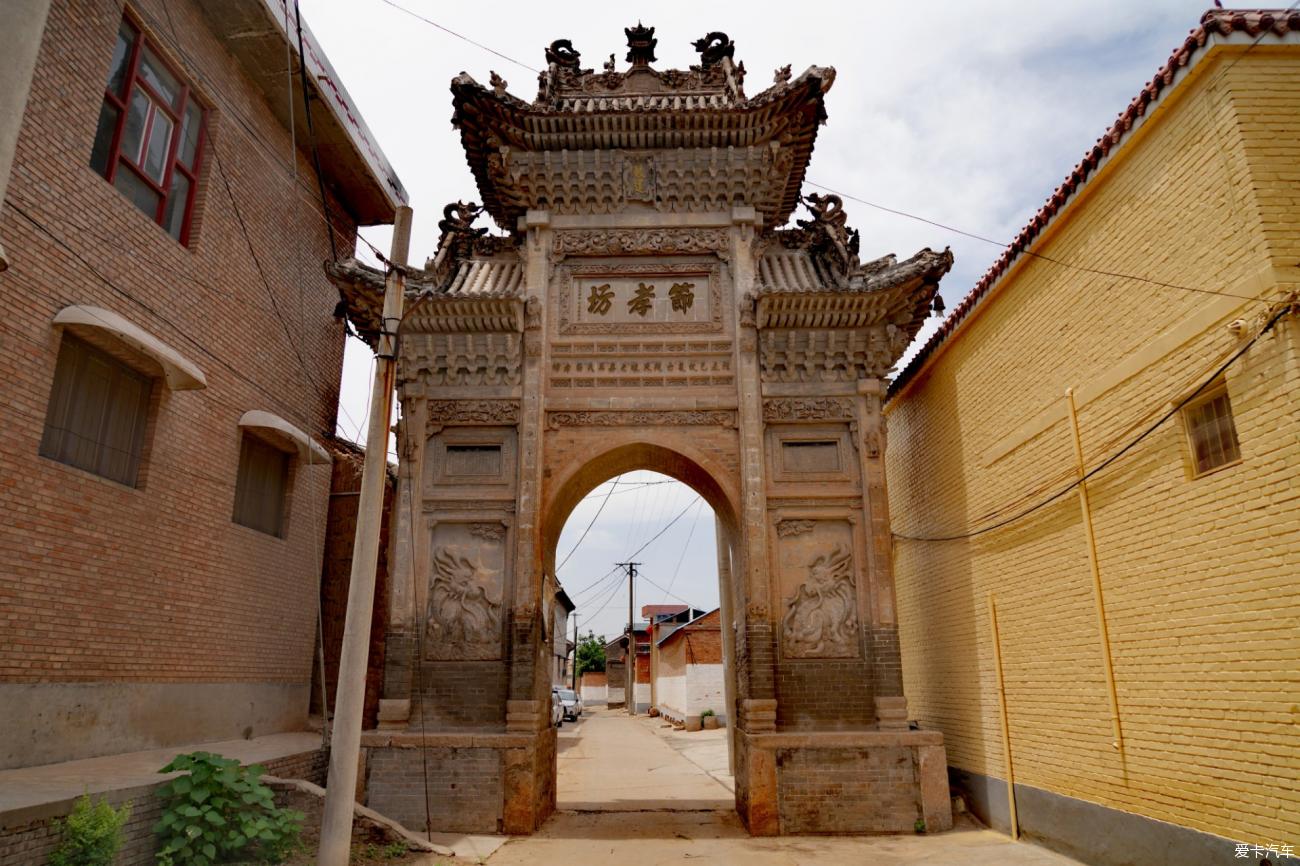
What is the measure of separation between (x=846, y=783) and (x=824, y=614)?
212 cm

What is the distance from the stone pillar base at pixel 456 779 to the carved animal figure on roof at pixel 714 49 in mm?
11115

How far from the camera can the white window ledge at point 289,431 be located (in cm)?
1180

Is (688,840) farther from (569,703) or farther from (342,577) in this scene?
(569,703)

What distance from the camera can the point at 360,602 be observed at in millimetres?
7129

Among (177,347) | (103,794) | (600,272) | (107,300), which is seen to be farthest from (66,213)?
(600,272)

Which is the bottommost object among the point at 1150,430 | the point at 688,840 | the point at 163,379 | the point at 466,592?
the point at 688,840

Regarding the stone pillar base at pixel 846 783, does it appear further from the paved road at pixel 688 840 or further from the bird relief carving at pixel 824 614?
the bird relief carving at pixel 824 614

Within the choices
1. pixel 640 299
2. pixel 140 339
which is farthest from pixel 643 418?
pixel 140 339

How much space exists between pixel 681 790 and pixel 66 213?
12.1m

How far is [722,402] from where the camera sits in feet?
38.8

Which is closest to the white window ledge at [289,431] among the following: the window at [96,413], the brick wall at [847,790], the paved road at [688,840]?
the window at [96,413]

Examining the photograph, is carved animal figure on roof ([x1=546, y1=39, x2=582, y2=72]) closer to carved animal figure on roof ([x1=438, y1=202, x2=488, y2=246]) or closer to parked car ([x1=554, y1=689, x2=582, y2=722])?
carved animal figure on roof ([x1=438, y1=202, x2=488, y2=246])

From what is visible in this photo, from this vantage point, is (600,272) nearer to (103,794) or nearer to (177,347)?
(177,347)

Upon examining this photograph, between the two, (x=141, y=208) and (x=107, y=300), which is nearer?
(x=107, y=300)
